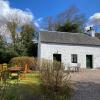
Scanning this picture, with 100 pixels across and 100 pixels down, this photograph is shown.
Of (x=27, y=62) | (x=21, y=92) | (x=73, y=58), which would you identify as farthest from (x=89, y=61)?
(x=21, y=92)

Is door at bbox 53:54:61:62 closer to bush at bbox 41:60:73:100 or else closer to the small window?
the small window

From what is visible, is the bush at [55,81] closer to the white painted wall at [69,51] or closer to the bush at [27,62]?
the bush at [27,62]

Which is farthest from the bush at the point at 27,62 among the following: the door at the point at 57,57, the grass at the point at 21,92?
the grass at the point at 21,92

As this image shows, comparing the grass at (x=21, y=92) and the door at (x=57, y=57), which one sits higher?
the door at (x=57, y=57)

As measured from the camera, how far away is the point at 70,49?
3838 centimetres

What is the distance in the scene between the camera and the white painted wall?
36.8 m

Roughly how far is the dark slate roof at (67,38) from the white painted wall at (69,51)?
63cm

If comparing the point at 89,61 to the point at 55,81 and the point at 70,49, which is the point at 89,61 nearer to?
the point at 70,49

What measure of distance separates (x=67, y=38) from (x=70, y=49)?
7.14ft

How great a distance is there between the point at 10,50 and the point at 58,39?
26.1 ft

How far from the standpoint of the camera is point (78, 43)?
127 feet

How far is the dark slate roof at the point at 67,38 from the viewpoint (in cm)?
3784


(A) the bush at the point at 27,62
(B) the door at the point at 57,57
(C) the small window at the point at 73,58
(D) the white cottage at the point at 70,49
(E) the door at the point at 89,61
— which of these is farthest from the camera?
(E) the door at the point at 89,61

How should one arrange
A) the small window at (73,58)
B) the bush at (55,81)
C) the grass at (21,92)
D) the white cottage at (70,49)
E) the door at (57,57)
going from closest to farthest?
1. the grass at (21,92)
2. the bush at (55,81)
3. the white cottage at (70,49)
4. the door at (57,57)
5. the small window at (73,58)
